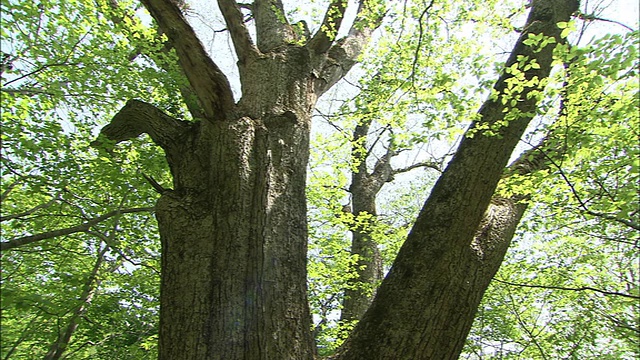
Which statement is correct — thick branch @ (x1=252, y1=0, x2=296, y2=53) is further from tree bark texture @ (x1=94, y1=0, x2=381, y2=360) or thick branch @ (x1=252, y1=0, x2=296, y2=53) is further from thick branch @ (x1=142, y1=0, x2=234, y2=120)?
thick branch @ (x1=142, y1=0, x2=234, y2=120)

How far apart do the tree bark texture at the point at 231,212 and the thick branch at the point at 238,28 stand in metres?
0.38

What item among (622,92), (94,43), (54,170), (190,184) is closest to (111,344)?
(54,170)

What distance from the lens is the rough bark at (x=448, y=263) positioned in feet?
7.45

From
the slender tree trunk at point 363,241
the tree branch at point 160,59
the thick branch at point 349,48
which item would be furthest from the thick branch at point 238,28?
the slender tree trunk at point 363,241

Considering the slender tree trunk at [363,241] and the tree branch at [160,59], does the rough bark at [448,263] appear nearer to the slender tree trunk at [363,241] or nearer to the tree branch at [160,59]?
the tree branch at [160,59]

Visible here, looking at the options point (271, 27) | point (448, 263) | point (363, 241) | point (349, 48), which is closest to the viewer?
point (448, 263)

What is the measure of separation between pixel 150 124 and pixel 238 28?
1.52 m

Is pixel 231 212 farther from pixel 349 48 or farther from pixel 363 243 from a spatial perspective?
pixel 363 243

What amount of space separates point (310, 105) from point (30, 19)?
2.72 metres

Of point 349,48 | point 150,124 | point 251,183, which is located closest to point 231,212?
point 251,183

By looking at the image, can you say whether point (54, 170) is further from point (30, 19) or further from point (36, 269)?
point (30, 19)

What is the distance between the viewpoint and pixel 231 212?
108 inches

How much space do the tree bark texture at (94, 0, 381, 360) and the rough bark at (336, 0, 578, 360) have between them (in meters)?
0.54

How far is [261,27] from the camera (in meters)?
4.98
